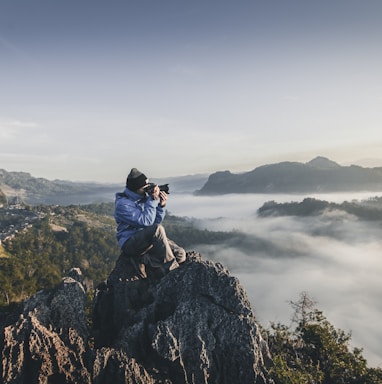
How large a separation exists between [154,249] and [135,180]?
300 centimetres

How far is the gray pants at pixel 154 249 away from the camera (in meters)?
12.6

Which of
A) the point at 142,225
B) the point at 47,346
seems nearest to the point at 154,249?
the point at 142,225

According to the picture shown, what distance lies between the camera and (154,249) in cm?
1325

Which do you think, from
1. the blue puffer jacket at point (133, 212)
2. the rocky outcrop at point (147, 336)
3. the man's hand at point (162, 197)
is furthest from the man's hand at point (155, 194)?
the rocky outcrop at point (147, 336)

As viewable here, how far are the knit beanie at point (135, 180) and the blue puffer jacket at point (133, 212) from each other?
32 cm

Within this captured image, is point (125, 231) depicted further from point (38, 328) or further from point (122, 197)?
point (38, 328)

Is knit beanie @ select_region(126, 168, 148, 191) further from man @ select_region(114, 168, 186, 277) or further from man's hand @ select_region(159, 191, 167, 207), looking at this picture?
man's hand @ select_region(159, 191, 167, 207)

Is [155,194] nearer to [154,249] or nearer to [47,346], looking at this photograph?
[154,249]

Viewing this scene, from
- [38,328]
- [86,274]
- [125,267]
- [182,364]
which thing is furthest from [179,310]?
[86,274]

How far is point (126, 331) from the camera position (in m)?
12.3

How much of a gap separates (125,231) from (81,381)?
219 inches

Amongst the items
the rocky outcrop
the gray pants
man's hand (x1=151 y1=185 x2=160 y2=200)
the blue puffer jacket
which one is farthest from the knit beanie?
the rocky outcrop

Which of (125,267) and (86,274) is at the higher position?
(125,267)

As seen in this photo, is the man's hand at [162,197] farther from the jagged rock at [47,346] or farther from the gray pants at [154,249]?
the jagged rock at [47,346]
